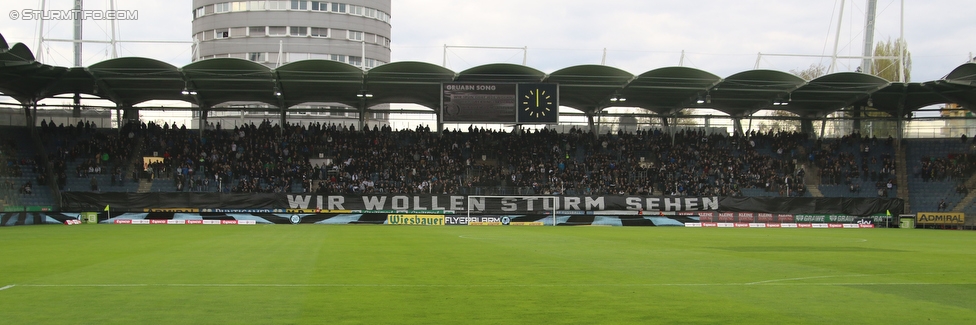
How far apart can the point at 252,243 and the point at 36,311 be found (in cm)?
1462

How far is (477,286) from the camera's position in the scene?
42.3ft

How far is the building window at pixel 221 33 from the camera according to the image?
9143cm

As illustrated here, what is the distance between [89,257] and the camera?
731 inches

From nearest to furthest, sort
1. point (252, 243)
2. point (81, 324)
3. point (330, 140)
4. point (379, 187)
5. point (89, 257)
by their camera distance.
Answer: point (81, 324) → point (89, 257) → point (252, 243) → point (379, 187) → point (330, 140)

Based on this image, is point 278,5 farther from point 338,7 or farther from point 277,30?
point 338,7

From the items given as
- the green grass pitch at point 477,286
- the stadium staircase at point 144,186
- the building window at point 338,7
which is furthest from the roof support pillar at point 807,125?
the building window at point 338,7

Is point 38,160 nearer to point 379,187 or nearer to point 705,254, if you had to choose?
point 379,187

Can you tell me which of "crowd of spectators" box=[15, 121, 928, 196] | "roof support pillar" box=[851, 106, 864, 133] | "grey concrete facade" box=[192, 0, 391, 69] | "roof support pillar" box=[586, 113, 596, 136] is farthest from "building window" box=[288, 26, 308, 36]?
"roof support pillar" box=[851, 106, 864, 133]

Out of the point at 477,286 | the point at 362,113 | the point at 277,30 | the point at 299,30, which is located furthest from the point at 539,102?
the point at 277,30

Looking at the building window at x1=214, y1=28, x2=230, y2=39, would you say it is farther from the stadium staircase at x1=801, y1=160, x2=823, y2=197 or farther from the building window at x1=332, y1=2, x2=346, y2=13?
the stadium staircase at x1=801, y1=160, x2=823, y2=197

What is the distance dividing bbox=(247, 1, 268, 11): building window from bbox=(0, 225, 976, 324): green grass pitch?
73336 millimetres

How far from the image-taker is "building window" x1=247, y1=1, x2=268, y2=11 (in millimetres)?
90312

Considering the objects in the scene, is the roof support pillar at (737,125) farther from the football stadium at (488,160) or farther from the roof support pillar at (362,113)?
the roof support pillar at (362,113)

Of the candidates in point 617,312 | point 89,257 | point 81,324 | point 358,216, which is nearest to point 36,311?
point 81,324
